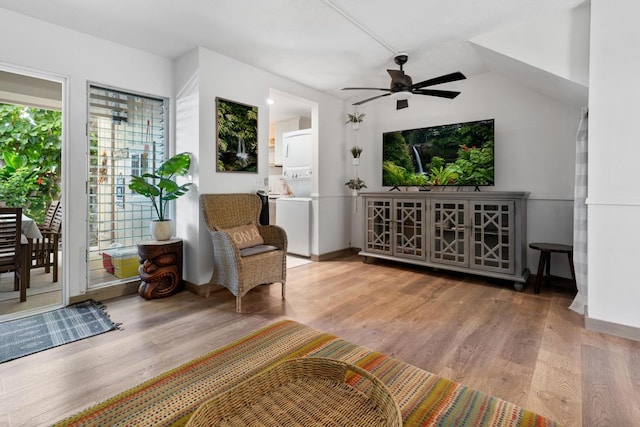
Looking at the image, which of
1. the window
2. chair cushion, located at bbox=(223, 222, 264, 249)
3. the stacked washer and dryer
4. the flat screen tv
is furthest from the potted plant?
the flat screen tv

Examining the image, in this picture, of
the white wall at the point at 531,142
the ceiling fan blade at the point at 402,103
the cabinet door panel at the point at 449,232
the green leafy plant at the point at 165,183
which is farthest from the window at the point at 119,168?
the white wall at the point at 531,142

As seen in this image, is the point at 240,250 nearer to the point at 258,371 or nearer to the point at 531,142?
the point at 258,371

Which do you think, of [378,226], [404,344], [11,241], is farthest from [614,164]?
[11,241]

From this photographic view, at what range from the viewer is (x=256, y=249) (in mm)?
3113

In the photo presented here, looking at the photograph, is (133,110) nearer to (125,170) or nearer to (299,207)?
(125,170)

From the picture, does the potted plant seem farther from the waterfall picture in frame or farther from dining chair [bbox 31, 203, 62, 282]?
dining chair [bbox 31, 203, 62, 282]

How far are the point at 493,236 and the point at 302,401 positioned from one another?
315 cm

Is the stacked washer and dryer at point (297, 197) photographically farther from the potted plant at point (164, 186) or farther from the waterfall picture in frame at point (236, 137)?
the potted plant at point (164, 186)

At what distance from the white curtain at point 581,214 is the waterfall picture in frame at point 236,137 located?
10.5 ft

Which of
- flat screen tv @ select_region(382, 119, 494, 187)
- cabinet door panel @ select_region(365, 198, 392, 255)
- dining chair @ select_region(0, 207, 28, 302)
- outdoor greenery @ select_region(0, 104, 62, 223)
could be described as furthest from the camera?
outdoor greenery @ select_region(0, 104, 62, 223)

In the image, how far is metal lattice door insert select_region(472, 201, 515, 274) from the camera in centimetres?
340

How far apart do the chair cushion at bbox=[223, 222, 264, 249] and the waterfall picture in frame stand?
2.36 feet

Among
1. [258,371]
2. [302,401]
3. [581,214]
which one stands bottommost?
[258,371]

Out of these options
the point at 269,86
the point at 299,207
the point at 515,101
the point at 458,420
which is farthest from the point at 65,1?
the point at 515,101
